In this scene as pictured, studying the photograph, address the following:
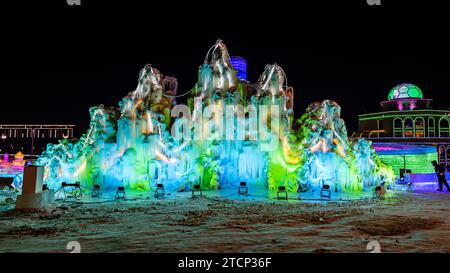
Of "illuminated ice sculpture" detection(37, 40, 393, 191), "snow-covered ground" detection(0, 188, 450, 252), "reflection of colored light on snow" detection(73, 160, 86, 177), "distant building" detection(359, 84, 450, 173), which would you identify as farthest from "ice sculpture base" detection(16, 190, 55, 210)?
"distant building" detection(359, 84, 450, 173)

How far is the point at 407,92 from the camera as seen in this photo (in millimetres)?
59062

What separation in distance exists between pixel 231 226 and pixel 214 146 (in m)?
11.8

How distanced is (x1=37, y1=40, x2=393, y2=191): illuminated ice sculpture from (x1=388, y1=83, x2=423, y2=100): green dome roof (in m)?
42.7

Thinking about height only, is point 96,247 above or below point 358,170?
below

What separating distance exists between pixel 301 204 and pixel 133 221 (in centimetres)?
722

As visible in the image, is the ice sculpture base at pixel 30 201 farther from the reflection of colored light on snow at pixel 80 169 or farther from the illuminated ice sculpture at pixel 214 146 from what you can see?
the reflection of colored light on snow at pixel 80 169

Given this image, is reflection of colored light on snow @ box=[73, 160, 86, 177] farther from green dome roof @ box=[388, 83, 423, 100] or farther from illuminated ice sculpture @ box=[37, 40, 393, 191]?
green dome roof @ box=[388, 83, 423, 100]

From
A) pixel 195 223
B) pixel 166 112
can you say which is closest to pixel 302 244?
pixel 195 223

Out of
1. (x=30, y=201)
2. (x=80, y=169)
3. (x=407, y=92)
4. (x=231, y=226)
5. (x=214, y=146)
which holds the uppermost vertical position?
(x=407, y=92)

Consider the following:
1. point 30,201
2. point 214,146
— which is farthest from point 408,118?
point 30,201

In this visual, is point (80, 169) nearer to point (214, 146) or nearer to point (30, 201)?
point (214, 146)

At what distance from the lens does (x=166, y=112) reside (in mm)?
23484

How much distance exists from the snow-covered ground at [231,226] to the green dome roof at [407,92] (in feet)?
160
